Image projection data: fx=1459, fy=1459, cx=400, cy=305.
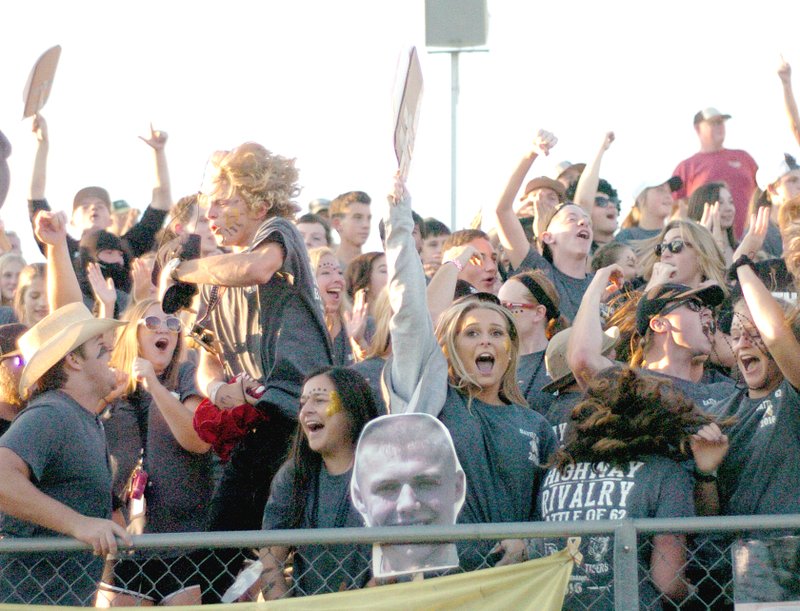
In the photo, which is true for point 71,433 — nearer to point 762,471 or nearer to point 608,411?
point 608,411

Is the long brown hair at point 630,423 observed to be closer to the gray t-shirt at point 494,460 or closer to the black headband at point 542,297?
the gray t-shirt at point 494,460

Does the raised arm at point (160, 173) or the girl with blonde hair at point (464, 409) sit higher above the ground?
the raised arm at point (160, 173)

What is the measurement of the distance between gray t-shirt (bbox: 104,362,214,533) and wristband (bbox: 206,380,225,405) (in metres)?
0.32

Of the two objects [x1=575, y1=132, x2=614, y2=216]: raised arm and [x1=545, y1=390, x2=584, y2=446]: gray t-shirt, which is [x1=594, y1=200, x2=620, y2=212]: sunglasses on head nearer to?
[x1=575, y1=132, x2=614, y2=216]: raised arm

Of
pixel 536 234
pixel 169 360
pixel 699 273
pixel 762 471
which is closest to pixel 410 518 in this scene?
pixel 762 471

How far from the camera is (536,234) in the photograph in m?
8.09

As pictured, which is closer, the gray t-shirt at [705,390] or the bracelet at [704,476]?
the bracelet at [704,476]

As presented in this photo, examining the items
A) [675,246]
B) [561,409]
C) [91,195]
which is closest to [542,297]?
[675,246]

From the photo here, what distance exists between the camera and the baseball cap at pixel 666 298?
5797mm

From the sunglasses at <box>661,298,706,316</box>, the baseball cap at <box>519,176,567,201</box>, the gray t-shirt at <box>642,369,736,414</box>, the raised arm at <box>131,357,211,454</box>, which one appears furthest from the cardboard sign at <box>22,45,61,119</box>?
the gray t-shirt at <box>642,369,736,414</box>

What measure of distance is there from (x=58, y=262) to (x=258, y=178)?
121 cm

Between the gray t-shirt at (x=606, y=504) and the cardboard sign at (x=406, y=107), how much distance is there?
1.23 m

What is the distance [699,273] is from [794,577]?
102 inches

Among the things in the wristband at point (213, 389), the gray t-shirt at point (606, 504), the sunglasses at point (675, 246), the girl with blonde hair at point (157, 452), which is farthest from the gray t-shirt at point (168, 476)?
the sunglasses at point (675, 246)
